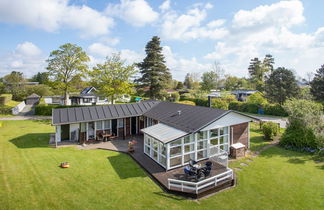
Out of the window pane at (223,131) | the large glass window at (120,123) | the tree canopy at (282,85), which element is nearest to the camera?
the window pane at (223,131)

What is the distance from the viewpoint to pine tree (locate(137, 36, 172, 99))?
3434 centimetres

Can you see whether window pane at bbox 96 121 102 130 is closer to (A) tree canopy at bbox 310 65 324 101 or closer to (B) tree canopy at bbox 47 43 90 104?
(B) tree canopy at bbox 47 43 90 104

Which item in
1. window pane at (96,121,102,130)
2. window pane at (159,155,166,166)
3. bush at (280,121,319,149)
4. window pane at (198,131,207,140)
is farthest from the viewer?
window pane at (96,121,102,130)

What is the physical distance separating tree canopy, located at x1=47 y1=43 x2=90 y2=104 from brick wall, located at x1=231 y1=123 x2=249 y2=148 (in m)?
25.1

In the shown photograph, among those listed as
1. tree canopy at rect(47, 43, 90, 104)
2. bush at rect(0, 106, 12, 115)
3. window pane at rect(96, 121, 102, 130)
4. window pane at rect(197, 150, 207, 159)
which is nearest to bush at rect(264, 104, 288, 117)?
window pane at rect(197, 150, 207, 159)

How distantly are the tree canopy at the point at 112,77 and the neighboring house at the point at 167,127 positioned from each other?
34.9 feet

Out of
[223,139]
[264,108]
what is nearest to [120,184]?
[223,139]

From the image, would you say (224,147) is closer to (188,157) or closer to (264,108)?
(188,157)

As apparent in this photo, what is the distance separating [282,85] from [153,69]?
23.8 metres

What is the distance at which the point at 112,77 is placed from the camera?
29.9 meters

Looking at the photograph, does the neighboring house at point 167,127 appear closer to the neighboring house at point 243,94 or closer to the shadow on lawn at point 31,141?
the shadow on lawn at point 31,141

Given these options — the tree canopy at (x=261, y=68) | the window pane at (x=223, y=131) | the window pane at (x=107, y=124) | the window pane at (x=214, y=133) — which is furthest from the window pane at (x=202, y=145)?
the tree canopy at (x=261, y=68)

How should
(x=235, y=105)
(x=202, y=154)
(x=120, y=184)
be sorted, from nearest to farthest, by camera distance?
(x=120, y=184) → (x=202, y=154) → (x=235, y=105)

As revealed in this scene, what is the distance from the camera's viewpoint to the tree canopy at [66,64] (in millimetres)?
28438
